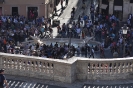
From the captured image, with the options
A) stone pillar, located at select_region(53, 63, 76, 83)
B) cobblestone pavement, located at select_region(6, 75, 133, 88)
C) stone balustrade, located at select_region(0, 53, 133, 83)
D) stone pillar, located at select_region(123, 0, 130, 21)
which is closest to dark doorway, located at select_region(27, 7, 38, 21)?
stone pillar, located at select_region(123, 0, 130, 21)

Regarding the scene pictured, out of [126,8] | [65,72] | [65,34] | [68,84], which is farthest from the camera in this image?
[126,8]

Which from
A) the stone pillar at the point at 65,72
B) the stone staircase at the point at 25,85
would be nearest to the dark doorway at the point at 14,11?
the stone staircase at the point at 25,85

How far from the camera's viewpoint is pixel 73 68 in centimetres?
2448

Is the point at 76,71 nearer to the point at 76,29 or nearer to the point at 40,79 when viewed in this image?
the point at 40,79

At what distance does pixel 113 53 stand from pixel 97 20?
12.3m

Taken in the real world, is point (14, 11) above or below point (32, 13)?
above

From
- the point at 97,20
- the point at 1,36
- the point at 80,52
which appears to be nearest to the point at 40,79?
the point at 80,52

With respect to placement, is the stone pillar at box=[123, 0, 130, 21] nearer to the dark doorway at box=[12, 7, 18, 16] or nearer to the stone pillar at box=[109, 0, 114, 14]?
the stone pillar at box=[109, 0, 114, 14]

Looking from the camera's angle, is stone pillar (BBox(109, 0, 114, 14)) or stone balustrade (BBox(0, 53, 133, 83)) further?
stone pillar (BBox(109, 0, 114, 14))

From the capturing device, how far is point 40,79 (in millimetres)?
25297

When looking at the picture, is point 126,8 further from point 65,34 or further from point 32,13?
point 32,13

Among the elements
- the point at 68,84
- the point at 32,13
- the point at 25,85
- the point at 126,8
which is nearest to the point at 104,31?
the point at 126,8

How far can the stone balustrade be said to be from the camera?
80.5 ft

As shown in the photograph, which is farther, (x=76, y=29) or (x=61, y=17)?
(x=61, y=17)
